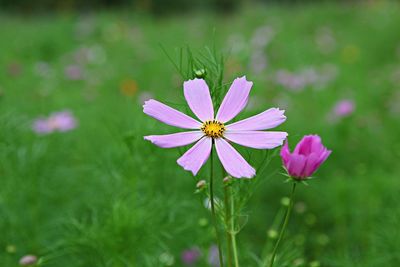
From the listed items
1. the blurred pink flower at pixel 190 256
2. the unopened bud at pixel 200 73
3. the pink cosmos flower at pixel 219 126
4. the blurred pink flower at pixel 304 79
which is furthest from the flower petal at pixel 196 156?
the blurred pink flower at pixel 304 79

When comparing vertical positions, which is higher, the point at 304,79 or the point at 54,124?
the point at 304,79

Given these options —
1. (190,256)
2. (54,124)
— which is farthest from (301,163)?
(54,124)

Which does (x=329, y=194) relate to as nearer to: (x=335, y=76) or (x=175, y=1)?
(x=335, y=76)

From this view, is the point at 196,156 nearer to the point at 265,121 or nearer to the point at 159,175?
the point at 265,121

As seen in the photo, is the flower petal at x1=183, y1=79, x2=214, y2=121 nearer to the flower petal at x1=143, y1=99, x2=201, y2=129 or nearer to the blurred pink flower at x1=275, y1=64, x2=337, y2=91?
the flower petal at x1=143, y1=99, x2=201, y2=129

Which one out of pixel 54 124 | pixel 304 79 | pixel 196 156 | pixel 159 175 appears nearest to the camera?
pixel 196 156

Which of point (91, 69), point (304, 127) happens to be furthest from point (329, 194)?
point (91, 69)
